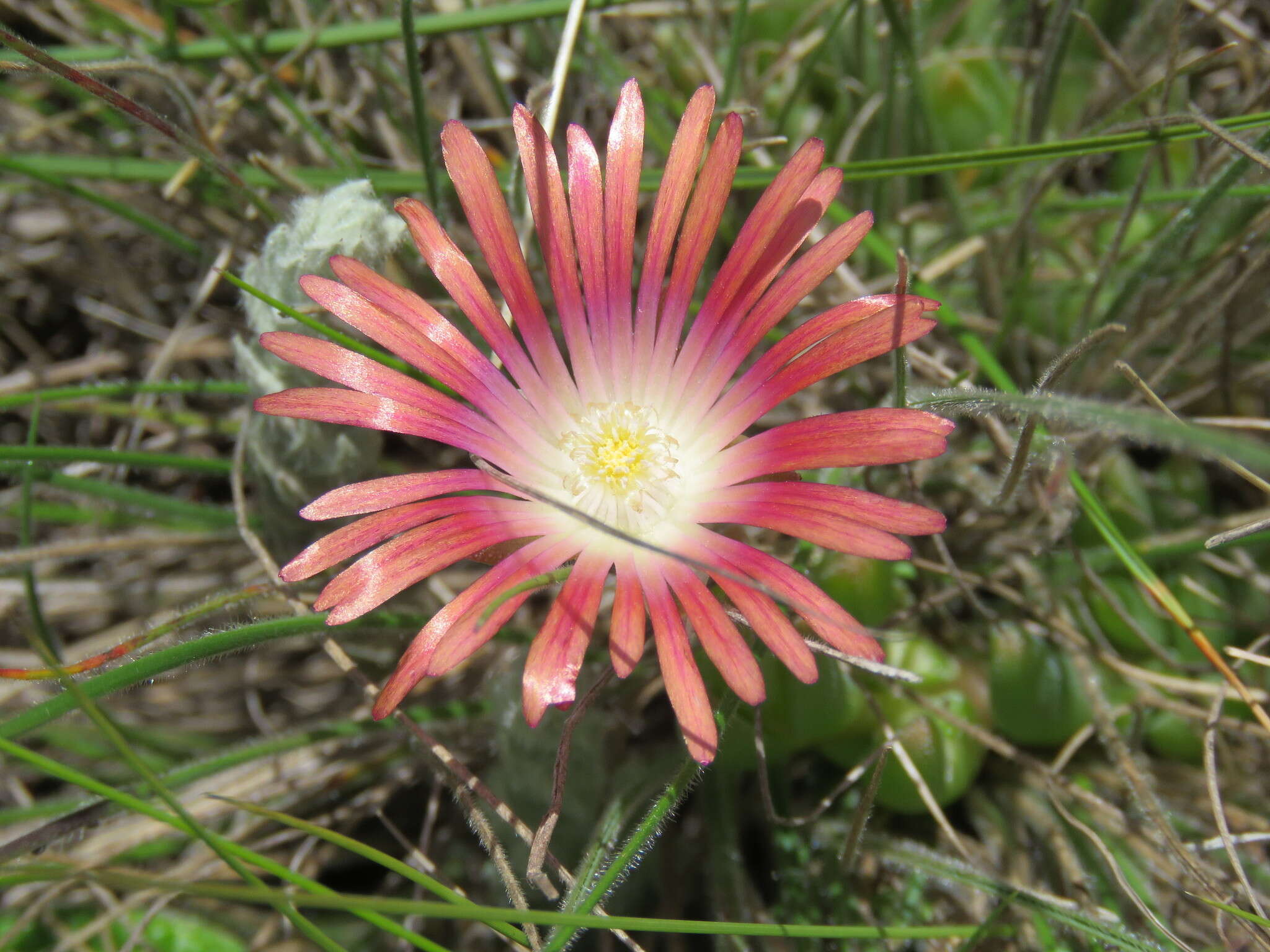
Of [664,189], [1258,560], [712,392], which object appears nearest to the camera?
[664,189]

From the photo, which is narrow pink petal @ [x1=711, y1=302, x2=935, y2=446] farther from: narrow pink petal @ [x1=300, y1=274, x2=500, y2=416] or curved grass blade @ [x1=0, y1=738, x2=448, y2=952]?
curved grass blade @ [x1=0, y1=738, x2=448, y2=952]

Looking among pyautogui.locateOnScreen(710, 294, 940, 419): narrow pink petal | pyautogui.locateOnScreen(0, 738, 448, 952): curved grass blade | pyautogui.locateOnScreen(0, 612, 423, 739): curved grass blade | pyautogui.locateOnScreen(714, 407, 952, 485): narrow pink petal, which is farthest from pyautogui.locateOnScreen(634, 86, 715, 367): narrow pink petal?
pyautogui.locateOnScreen(0, 738, 448, 952): curved grass blade

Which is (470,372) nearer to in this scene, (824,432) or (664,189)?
(664,189)

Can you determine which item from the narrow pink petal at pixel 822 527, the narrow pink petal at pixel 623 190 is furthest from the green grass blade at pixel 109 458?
the narrow pink petal at pixel 822 527

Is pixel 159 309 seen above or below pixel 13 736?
above

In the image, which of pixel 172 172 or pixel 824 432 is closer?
pixel 824 432

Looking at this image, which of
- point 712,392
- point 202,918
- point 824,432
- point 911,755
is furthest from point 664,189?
point 202,918

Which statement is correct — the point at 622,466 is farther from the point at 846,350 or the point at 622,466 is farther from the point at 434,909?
the point at 434,909
